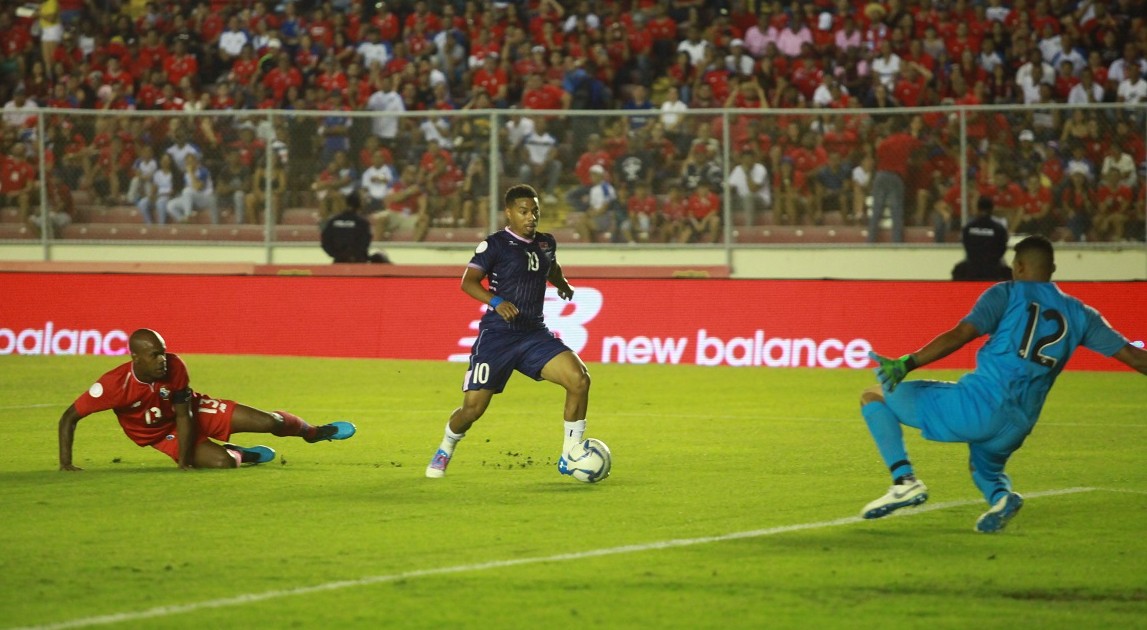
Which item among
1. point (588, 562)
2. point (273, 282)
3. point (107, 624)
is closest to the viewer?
point (107, 624)

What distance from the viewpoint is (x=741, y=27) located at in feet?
87.6

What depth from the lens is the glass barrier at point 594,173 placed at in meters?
20.5

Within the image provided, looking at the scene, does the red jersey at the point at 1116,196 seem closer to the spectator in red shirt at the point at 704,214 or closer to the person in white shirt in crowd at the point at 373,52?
the spectator in red shirt at the point at 704,214

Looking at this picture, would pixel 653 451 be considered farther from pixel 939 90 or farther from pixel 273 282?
pixel 939 90

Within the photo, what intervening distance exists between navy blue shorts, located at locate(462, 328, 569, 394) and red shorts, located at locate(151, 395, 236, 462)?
1.80 metres

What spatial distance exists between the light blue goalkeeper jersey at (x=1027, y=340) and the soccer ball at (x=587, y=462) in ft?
9.19

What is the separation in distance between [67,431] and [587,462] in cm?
338

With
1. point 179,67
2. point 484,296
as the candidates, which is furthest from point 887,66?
point 484,296

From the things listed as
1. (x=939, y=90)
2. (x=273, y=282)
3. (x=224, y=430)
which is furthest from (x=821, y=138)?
(x=224, y=430)

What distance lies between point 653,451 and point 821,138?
32.4ft

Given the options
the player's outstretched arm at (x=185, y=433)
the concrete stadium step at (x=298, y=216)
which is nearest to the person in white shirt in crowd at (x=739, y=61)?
the concrete stadium step at (x=298, y=216)

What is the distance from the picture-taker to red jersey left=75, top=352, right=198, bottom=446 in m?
10.5

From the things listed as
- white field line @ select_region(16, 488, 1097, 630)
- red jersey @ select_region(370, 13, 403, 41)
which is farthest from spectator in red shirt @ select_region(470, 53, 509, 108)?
white field line @ select_region(16, 488, 1097, 630)

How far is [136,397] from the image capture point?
10.6 meters
